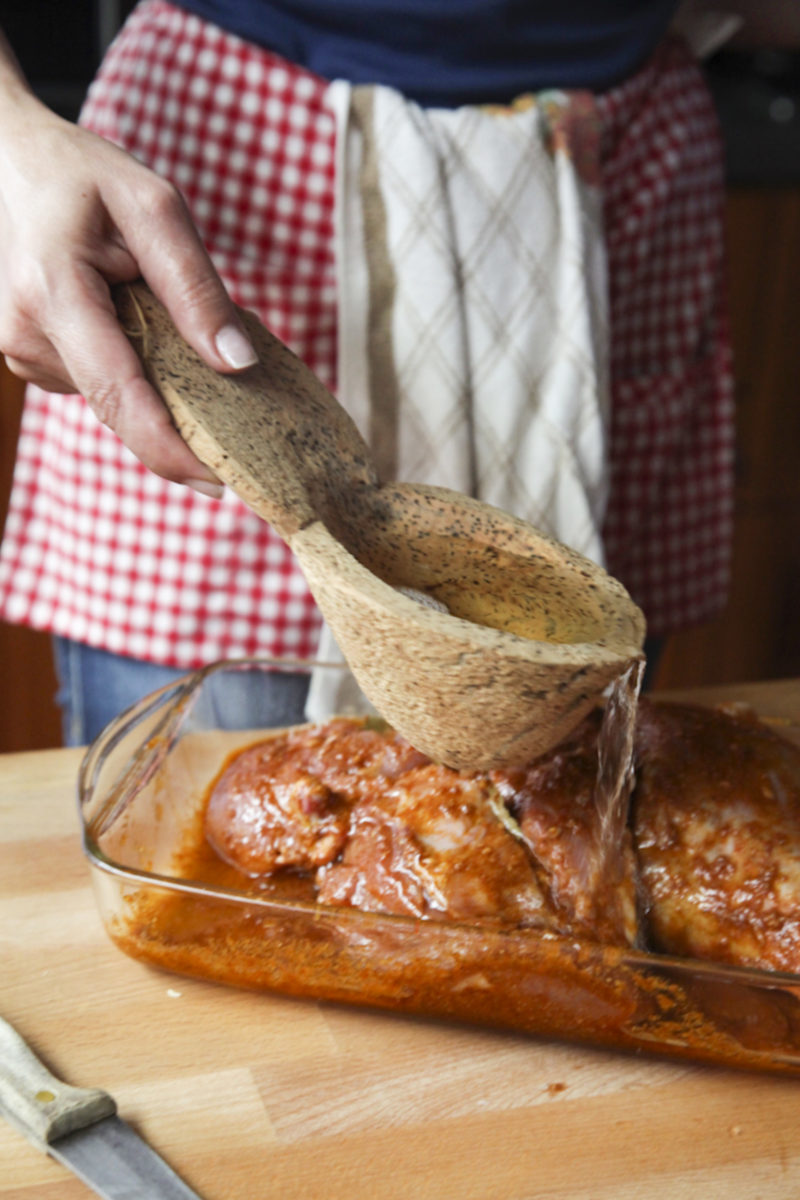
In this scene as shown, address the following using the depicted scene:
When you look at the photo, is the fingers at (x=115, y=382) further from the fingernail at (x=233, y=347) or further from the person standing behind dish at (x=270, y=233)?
the person standing behind dish at (x=270, y=233)

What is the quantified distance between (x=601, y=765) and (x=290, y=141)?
67 centimetres

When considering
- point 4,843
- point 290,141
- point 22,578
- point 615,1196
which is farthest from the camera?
point 22,578

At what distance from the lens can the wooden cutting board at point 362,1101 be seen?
64 centimetres

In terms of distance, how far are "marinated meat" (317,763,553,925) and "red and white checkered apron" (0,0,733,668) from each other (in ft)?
1.44

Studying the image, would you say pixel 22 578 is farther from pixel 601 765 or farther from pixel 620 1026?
pixel 620 1026

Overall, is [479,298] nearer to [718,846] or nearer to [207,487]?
[207,487]

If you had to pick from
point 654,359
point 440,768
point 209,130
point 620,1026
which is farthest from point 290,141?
point 620,1026

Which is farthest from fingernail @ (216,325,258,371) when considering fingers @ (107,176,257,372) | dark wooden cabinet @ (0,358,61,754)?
dark wooden cabinet @ (0,358,61,754)

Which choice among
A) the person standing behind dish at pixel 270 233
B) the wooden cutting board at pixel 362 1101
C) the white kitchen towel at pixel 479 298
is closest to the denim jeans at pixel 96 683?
the person standing behind dish at pixel 270 233

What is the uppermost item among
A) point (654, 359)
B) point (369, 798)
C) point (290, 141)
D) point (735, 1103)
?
point (290, 141)

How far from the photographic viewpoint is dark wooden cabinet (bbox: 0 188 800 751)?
2.19 metres

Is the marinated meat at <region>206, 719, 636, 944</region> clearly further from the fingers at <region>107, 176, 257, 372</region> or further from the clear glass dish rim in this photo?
the fingers at <region>107, 176, 257, 372</region>

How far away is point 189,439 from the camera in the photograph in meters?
0.74

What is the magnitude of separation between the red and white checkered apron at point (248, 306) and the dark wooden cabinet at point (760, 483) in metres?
0.88
